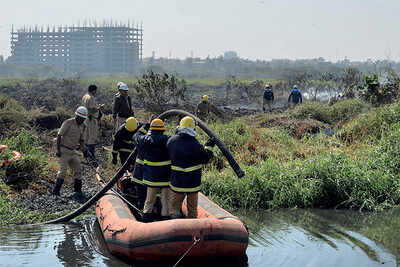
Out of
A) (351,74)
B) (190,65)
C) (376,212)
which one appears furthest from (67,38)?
(376,212)

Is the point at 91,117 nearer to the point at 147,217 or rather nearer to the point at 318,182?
the point at 318,182

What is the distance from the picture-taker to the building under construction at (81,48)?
536 ft

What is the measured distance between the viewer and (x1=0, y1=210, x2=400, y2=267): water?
8.77m

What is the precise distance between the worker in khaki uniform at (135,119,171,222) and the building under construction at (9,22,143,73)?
505 ft

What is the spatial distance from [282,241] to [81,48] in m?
162

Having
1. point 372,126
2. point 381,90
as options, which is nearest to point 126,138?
point 372,126

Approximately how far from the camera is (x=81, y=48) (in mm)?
166000

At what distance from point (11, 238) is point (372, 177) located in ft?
25.0

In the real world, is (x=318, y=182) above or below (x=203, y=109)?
below

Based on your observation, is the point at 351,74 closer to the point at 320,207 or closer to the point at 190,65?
the point at 320,207

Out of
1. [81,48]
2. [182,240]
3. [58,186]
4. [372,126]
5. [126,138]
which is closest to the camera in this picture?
[182,240]

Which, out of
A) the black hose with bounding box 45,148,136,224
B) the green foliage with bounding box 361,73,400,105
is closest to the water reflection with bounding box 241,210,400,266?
the black hose with bounding box 45,148,136,224

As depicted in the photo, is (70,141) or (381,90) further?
(381,90)

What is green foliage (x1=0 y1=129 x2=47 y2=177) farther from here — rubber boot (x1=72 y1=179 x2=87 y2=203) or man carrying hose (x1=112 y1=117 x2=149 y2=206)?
man carrying hose (x1=112 y1=117 x2=149 y2=206)
